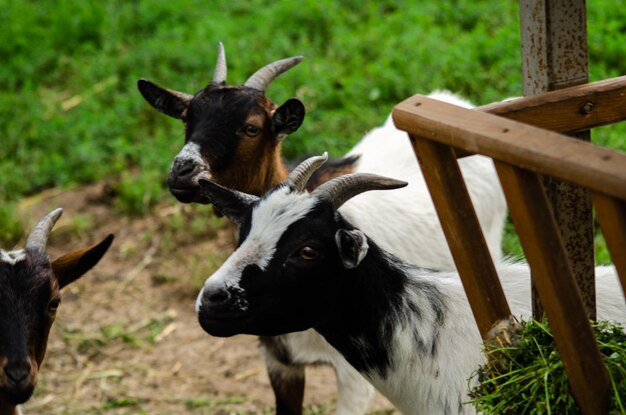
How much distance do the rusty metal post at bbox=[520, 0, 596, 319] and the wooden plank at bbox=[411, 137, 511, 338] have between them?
0.28 m

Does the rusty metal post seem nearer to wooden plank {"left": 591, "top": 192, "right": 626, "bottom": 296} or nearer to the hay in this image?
the hay

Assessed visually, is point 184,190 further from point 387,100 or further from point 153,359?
point 387,100

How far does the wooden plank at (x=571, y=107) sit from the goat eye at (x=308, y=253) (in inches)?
31.6

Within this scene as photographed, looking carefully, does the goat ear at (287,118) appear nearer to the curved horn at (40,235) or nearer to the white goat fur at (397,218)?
the white goat fur at (397,218)

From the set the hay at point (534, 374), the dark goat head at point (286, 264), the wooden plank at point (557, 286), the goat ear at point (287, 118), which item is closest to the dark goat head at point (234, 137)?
the goat ear at point (287, 118)

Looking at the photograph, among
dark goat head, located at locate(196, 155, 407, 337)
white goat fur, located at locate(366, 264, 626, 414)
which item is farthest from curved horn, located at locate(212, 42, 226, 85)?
white goat fur, located at locate(366, 264, 626, 414)

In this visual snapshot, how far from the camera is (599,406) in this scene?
115 inches

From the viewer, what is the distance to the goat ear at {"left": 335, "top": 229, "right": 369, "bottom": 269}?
360 centimetres

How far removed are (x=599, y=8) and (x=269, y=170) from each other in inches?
169

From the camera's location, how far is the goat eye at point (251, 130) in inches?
203

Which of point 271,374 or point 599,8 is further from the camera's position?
point 599,8

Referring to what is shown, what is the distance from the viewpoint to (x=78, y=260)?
4.57 metres

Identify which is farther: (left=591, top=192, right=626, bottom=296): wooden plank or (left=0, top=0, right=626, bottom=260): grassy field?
(left=0, top=0, right=626, bottom=260): grassy field

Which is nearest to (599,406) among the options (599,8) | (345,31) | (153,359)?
(153,359)
